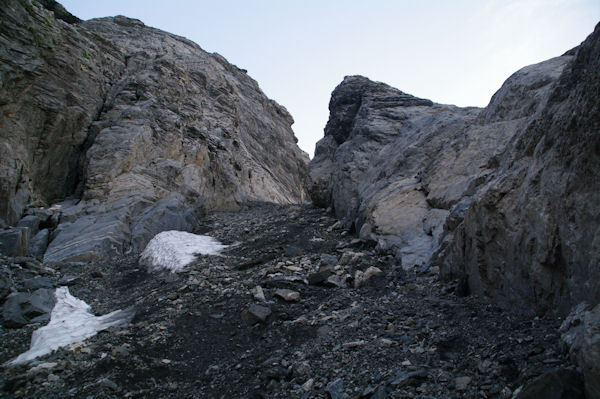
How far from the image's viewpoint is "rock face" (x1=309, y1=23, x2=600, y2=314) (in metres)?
3.35

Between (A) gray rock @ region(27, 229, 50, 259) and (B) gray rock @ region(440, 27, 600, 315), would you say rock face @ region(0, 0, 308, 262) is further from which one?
(B) gray rock @ region(440, 27, 600, 315)

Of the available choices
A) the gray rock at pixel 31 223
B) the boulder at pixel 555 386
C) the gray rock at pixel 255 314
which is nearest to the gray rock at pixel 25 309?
the gray rock at pixel 255 314

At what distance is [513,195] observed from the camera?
15.3 feet

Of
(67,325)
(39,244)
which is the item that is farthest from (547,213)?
(39,244)

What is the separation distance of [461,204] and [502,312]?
116 inches

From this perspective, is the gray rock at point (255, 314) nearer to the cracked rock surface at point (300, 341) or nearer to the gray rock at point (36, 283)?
the cracked rock surface at point (300, 341)

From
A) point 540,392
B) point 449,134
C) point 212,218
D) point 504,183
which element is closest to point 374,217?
point 449,134

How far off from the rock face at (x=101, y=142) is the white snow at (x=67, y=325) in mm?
4438

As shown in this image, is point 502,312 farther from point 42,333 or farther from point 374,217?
point 42,333

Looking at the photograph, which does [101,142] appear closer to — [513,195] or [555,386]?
[513,195]

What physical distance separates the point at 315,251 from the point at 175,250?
488 cm

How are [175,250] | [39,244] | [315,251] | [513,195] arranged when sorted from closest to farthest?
[513,195] < [315,251] < [175,250] < [39,244]

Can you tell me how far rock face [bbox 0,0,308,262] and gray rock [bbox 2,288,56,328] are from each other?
14.1ft

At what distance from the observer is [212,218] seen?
20875 millimetres
